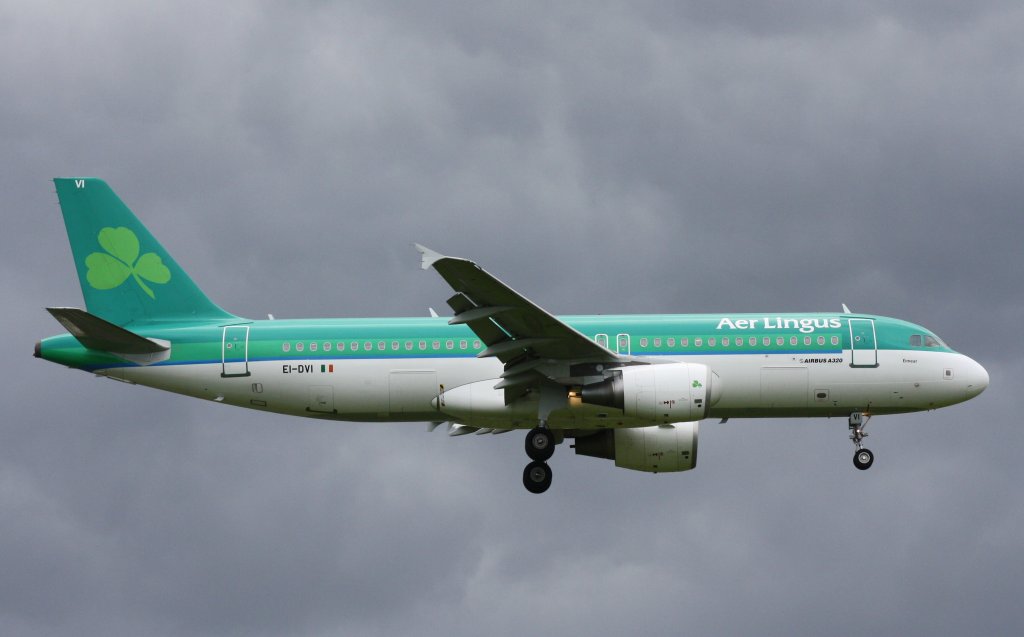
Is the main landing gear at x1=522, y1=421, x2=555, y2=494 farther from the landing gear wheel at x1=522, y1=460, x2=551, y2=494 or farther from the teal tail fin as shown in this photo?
the teal tail fin

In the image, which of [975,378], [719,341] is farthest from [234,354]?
[975,378]

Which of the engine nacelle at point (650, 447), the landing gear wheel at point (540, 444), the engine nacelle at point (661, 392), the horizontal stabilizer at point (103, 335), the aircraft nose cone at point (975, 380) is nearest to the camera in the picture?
the engine nacelle at point (661, 392)

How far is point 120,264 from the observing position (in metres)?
50.9

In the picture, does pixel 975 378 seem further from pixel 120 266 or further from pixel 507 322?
pixel 120 266

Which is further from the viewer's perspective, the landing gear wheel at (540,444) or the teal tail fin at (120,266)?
the teal tail fin at (120,266)

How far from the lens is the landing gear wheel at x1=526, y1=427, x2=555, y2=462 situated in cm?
4762

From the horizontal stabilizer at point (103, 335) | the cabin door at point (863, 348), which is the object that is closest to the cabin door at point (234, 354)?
the horizontal stabilizer at point (103, 335)

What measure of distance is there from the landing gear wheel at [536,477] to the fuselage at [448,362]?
4.16ft

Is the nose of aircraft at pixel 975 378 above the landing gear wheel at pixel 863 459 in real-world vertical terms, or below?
above

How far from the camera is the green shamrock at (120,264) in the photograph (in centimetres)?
5066

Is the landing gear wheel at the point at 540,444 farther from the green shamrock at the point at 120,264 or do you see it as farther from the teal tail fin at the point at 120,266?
the green shamrock at the point at 120,264

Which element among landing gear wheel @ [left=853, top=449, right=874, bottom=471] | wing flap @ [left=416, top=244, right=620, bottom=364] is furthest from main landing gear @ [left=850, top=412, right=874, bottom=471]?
wing flap @ [left=416, top=244, right=620, bottom=364]

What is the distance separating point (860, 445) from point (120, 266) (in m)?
24.4

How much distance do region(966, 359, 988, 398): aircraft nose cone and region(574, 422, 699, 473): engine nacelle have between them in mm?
8675
